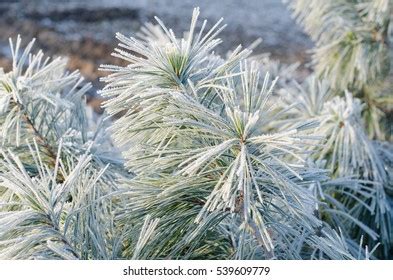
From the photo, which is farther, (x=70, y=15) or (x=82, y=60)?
(x=70, y=15)

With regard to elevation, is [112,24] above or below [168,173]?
above

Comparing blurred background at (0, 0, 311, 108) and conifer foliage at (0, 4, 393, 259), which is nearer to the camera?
conifer foliage at (0, 4, 393, 259)

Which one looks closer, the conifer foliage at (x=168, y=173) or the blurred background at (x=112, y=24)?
the conifer foliage at (x=168, y=173)

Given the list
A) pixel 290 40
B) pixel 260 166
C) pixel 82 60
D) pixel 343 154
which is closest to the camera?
pixel 260 166

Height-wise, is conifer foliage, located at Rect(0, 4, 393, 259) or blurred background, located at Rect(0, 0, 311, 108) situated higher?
blurred background, located at Rect(0, 0, 311, 108)

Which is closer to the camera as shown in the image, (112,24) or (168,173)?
(168,173)
